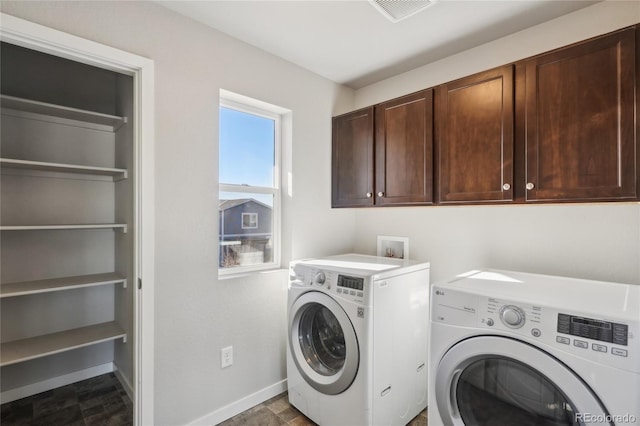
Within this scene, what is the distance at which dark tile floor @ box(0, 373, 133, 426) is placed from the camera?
6.49 feet

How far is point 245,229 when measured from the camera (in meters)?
2.23

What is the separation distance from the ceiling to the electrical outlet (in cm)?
199

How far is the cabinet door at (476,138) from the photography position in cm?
163

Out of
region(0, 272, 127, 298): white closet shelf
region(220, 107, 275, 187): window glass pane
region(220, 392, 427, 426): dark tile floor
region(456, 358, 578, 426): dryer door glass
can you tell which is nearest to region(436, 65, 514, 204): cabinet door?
region(456, 358, 578, 426): dryer door glass

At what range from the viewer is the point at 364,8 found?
167cm

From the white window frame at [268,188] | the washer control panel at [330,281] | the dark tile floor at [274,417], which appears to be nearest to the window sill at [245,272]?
the white window frame at [268,188]

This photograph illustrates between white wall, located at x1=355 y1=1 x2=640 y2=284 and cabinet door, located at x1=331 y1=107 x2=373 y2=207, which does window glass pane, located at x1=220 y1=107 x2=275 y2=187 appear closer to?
cabinet door, located at x1=331 y1=107 x2=373 y2=207

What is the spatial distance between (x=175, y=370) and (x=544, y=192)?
2.17 metres

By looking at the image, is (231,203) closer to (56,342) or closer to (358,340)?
(358,340)

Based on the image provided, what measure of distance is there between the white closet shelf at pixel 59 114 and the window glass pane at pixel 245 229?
0.98 metres

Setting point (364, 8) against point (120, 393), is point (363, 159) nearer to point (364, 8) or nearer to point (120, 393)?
point (364, 8)

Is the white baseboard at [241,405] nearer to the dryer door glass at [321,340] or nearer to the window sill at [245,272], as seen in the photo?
the dryer door glass at [321,340]

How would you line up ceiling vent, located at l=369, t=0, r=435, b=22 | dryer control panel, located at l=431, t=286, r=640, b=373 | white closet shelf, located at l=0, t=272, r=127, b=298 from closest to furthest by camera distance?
dryer control panel, located at l=431, t=286, r=640, b=373 → ceiling vent, located at l=369, t=0, r=435, b=22 → white closet shelf, located at l=0, t=272, r=127, b=298

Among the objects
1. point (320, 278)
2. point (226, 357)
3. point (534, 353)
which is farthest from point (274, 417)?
point (534, 353)
